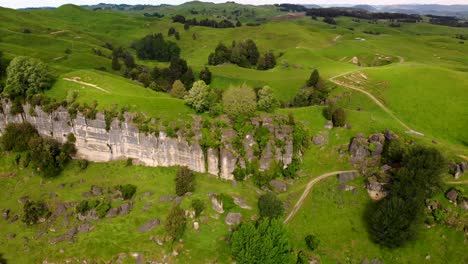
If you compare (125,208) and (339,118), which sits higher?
(339,118)

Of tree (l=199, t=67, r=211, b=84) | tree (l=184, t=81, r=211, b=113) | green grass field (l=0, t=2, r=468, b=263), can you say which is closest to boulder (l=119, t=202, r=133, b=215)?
green grass field (l=0, t=2, r=468, b=263)

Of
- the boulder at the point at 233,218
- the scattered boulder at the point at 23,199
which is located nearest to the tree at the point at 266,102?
the boulder at the point at 233,218

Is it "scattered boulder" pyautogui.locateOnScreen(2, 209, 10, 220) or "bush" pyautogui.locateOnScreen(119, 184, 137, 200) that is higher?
"bush" pyautogui.locateOnScreen(119, 184, 137, 200)

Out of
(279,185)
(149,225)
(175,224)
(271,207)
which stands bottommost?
(149,225)

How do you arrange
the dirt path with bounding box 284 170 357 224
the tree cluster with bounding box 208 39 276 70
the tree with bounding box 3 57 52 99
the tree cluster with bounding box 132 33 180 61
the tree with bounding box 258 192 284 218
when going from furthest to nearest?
the tree cluster with bounding box 132 33 180 61 < the tree cluster with bounding box 208 39 276 70 < the tree with bounding box 3 57 52 99 < the dirt path with bounding box 284 170 357 224 < the tree with bounding box 258 192 284 218

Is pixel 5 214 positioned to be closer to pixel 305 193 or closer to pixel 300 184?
pixel 300 184

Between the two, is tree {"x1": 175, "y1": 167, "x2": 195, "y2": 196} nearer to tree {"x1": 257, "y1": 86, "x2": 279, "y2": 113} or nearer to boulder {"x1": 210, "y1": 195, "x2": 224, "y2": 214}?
boulder {"x1": 210, "y1": 195, "x2": 224, "y2": 214}

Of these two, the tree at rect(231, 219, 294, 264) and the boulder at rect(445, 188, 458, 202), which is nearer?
the tree at rect(231, 219, 294, 264)

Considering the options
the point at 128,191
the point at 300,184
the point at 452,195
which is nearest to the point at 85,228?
the point at 128,191
